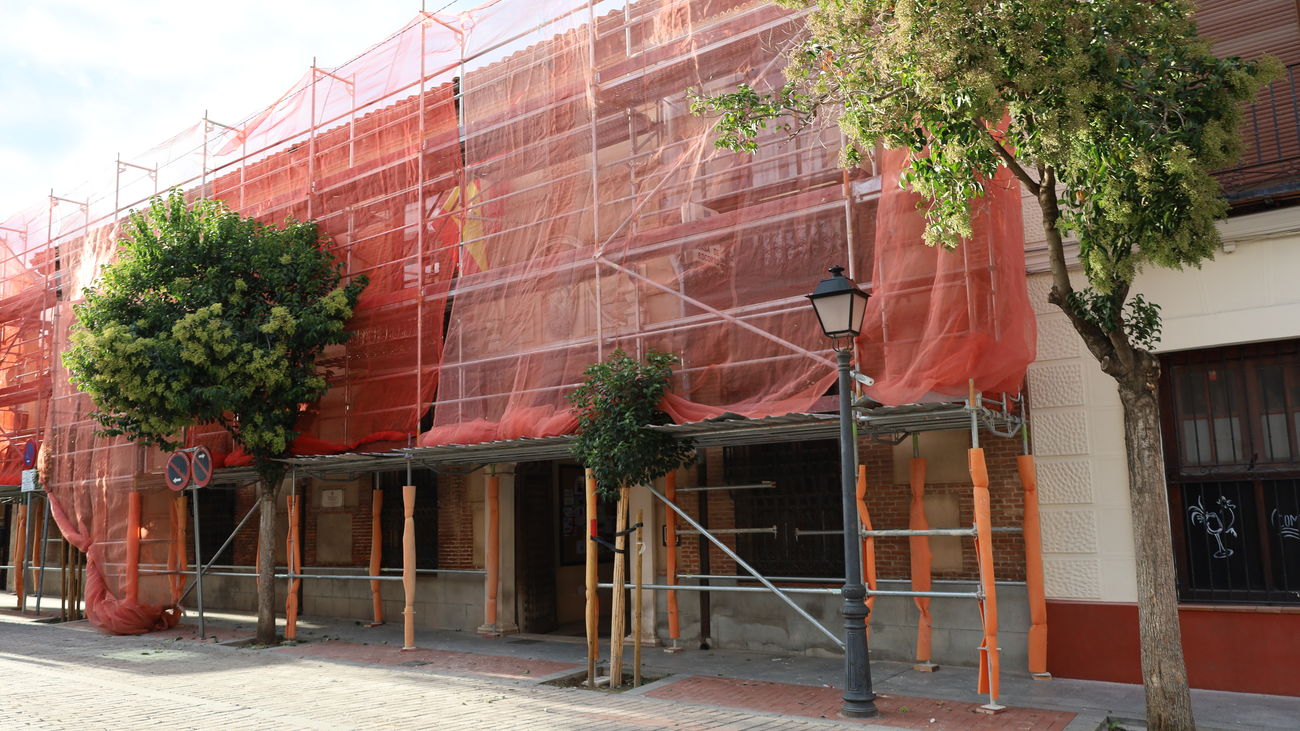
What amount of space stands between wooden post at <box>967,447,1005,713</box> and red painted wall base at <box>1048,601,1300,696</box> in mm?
1720

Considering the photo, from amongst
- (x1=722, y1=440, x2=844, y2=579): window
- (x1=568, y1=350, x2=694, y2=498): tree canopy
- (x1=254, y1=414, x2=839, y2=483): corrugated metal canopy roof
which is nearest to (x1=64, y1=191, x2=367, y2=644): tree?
(x1=254, y1=414, x2=839, y2=483): corrugated metal canopy roof

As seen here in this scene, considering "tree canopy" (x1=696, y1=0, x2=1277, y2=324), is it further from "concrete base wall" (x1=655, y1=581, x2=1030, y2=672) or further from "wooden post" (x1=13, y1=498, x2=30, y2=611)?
"wooden post" (x1=13, y1=498, x2=30, y2=611)

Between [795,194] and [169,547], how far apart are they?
41.8ft

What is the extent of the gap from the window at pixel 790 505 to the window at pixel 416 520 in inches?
214

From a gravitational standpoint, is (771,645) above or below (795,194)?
below

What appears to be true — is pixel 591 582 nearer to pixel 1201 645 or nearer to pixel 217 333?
pixel 1201 645

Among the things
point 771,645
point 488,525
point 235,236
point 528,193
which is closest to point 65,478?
point 235,236

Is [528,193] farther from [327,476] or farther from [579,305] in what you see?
[327,476]

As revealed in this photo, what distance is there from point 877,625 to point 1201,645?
3077mm

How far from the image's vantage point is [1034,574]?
360 inches

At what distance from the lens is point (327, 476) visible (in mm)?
14742

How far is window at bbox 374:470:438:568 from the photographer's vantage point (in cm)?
1466

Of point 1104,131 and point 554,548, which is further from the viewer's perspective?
point 554,548

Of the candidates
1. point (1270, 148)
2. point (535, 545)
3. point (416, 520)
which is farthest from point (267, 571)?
point (1270, 148)
